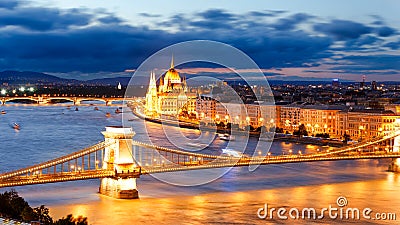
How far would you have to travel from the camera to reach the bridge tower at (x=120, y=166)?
6965 millimetres

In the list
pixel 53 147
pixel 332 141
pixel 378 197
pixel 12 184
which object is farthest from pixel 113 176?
pixel 332 141

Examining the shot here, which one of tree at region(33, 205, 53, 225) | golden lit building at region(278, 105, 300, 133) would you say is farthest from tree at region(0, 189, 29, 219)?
golden lit building at region(278, 105, 300, 133)

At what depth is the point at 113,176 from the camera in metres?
7.00

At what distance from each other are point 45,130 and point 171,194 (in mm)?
8956

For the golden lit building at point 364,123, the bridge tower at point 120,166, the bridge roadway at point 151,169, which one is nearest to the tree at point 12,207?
the bridge roadway at point 151,169

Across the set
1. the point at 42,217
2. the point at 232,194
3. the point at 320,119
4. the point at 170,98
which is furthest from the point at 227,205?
the point at 170,98

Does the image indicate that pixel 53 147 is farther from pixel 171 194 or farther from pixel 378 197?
pixel 378 197

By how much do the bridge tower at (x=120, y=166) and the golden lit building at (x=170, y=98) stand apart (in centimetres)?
1930

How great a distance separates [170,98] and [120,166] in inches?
889

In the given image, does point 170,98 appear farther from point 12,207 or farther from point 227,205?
point 12,207

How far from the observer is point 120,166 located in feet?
23.0

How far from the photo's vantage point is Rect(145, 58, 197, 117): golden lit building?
27.9 metres

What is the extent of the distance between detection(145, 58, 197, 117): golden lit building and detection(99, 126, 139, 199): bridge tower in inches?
760

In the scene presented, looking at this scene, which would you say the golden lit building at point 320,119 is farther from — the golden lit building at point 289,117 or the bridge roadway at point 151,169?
the bridge roadway at point 151,169
